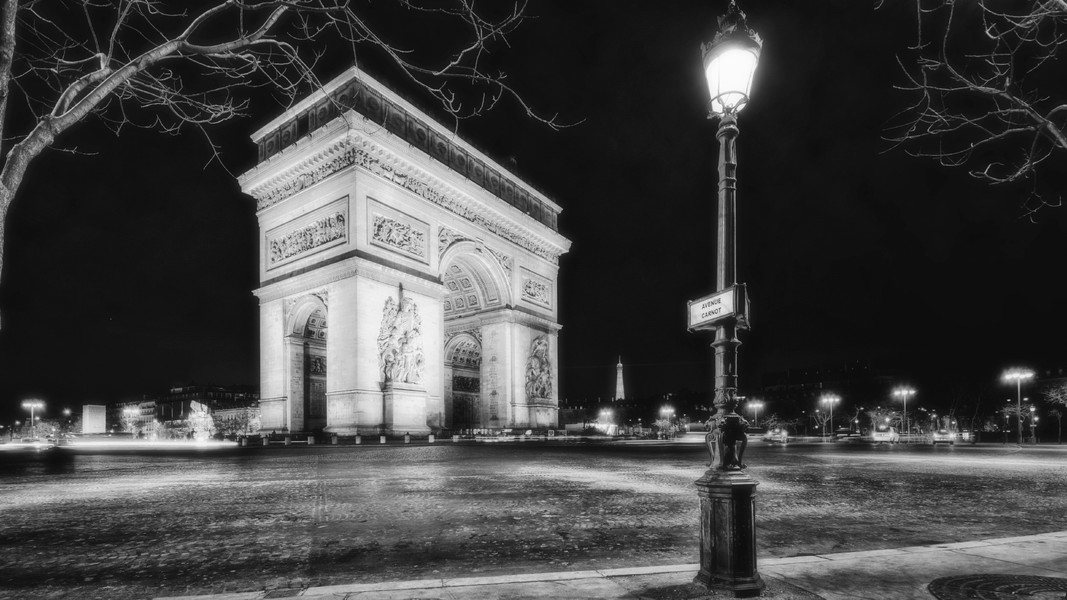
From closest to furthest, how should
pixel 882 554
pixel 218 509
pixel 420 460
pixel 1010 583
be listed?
pixel 1010 583 < pixel 882 554 < pixel 218 509 < pixel 420 460

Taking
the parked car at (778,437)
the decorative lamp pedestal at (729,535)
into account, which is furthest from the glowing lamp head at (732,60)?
the parked car at (778,437)

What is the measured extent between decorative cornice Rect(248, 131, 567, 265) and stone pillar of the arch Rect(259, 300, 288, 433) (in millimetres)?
6036

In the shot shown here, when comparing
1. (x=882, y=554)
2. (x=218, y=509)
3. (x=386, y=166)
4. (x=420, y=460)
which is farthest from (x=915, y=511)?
(x=386, y=166)

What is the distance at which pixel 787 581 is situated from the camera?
13.3ft

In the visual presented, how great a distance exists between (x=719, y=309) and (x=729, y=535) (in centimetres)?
154

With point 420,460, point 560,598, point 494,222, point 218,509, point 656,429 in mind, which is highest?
point 494,222

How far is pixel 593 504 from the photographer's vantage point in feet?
26.8

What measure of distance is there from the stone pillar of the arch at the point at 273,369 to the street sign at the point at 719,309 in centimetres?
2870

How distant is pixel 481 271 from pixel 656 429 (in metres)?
50.1

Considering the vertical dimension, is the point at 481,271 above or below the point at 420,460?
above

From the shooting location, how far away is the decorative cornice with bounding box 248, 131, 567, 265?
91.4 feet

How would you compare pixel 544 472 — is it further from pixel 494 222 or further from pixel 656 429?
pixel 656 429

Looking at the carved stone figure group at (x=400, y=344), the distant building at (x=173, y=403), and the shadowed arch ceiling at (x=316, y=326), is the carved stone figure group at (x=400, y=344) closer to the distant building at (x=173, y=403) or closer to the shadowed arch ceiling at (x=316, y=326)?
the shadowed arch ceiling at (x=316, y=326)

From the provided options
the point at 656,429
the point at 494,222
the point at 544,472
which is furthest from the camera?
the point at 656,429
